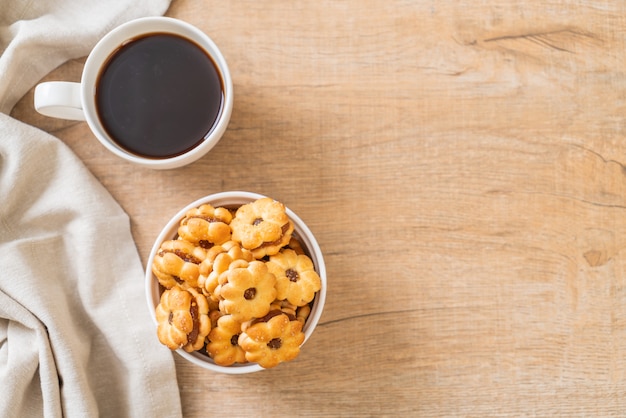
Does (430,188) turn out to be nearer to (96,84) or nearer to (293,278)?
(293,278)

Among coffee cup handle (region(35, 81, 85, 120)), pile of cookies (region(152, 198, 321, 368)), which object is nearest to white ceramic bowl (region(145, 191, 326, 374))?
pile of cookies (region(152, 198, 321, 368))

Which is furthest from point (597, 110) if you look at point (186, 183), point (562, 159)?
point (186, 183)

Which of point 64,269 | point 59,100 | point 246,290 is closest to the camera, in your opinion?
point 246,290

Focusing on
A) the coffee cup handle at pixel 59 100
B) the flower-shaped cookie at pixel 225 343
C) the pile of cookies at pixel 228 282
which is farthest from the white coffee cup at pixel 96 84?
the flower-shaped cookie at pixel 225 343

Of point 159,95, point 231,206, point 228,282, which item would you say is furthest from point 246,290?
point 159,95

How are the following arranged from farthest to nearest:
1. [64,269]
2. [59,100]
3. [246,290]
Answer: [64,269] < [59,100] < [246,290]

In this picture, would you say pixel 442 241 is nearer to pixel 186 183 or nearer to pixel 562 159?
pixel 562 159

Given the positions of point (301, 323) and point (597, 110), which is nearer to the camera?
point (301, 323)
